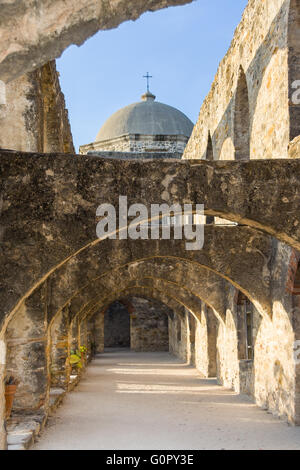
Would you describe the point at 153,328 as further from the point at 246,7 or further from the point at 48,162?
the point at 48,162

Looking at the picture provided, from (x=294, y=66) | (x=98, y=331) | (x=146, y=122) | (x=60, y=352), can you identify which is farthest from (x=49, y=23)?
(x=146, y=122)

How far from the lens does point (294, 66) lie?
7156mm

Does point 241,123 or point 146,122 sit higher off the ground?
point 146,122

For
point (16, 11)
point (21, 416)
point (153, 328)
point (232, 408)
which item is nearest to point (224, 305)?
point (232, 408)

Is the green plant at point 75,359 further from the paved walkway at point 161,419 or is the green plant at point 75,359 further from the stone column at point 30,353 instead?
the stone column at point 30,353

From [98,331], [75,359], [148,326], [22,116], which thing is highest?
[22,116]

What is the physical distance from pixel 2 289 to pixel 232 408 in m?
5.55

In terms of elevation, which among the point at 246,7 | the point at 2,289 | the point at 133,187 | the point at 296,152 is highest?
the point at 246,7

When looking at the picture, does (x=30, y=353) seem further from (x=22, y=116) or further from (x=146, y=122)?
(x=146, y=122)

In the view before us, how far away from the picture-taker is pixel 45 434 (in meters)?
6.87

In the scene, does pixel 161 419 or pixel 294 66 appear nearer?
pixel 294 66

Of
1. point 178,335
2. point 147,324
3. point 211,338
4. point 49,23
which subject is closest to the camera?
point 49,23

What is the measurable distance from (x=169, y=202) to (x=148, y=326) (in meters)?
19.4

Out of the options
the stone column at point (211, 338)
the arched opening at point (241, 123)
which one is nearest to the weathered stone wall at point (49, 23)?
the arched opening at point (241, 123)
